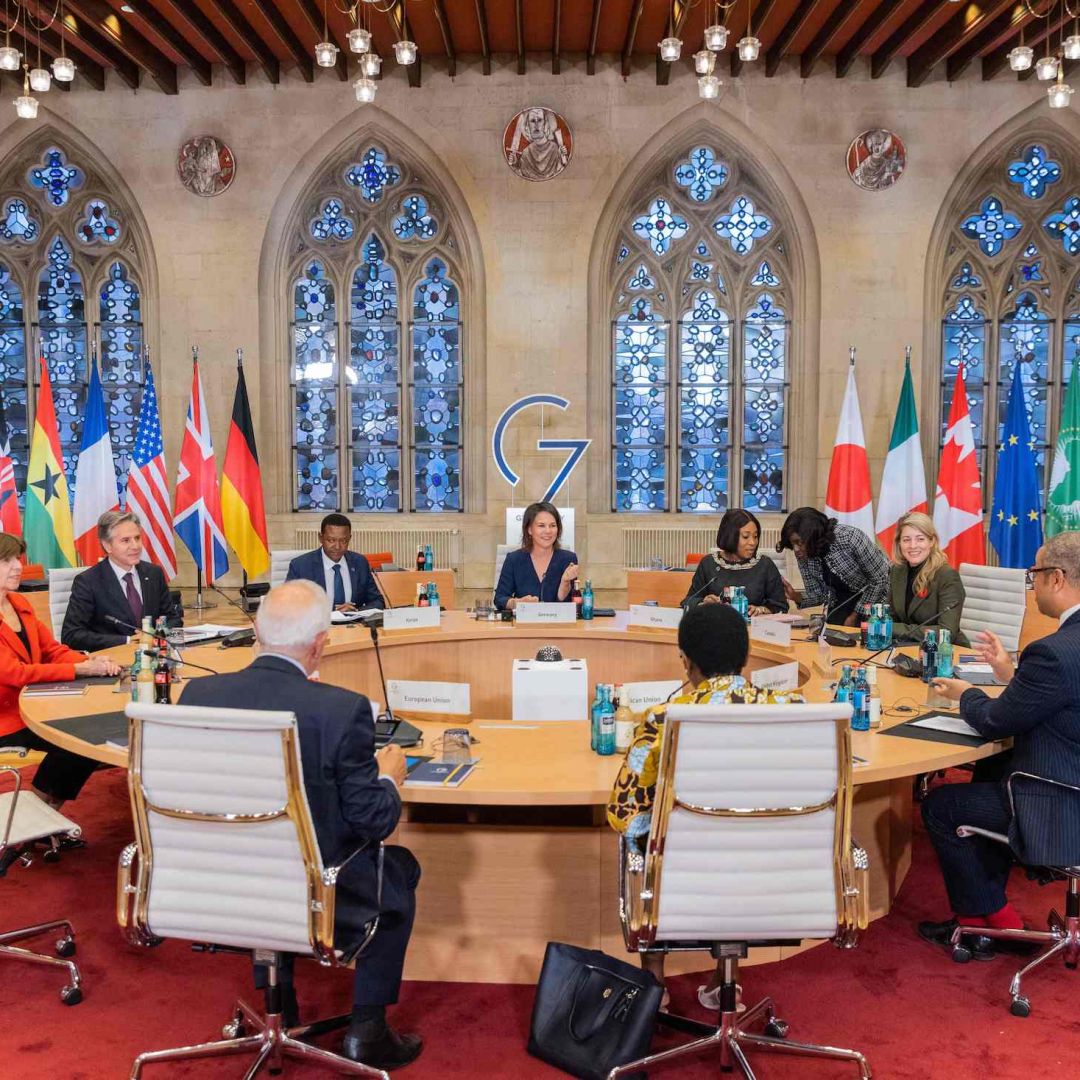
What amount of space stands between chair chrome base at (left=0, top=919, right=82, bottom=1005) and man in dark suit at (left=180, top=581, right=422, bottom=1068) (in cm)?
72

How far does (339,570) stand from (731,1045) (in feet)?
12.1

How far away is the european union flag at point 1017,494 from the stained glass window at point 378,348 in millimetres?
4626

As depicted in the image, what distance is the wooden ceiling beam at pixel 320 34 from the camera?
6973 millimetres

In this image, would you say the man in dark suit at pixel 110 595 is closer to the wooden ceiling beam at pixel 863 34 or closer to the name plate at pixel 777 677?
the name plate at pixel 777 677

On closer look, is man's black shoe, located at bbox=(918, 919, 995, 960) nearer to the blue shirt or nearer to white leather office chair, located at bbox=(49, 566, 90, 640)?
the blue shirt

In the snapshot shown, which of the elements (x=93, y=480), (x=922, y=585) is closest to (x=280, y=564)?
(x=93, y=480)

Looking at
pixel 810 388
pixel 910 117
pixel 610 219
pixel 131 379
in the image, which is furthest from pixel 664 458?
pixel 131 379

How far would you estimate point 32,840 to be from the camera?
9.15ft

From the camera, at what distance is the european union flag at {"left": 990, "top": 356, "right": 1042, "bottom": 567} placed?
7785mm

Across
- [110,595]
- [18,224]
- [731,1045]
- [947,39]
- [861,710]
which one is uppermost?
[947,39]

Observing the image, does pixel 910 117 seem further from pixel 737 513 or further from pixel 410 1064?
pixel 410 1064

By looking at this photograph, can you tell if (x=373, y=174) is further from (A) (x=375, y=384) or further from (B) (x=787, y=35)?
(B) (x=787, y=35)

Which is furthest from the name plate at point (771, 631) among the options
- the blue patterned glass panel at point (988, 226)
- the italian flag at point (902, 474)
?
the blue patterned glass panel at point (988, 226)

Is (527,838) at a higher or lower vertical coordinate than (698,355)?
lower
